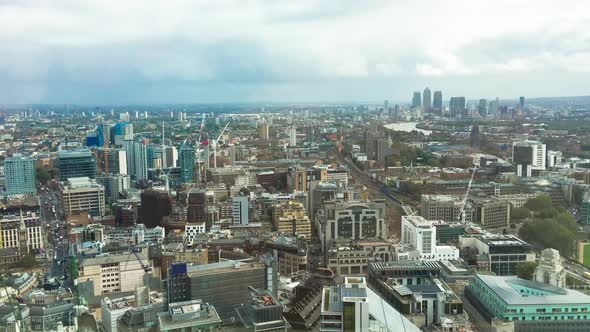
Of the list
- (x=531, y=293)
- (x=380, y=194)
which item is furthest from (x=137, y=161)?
(x=531, y=293)

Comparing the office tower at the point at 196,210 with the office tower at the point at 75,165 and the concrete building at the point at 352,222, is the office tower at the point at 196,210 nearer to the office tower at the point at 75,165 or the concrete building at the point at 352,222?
the concrete building at the point at 352,222

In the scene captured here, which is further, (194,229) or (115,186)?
(115,186)

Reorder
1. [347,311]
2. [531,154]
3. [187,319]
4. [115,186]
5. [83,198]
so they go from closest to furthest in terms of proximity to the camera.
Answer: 1. [347,311]
2. [187,319]
3. [83,198]
4. [115,186]
5. [531,154]

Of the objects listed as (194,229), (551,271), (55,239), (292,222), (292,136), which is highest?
(292,136)

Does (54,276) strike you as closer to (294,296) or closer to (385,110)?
(294,296)

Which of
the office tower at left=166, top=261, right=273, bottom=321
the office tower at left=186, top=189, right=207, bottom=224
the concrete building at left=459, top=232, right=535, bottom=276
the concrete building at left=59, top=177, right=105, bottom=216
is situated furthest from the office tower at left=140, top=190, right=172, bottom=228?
the concrete building at left=459, top=232, right=535, bottom=276

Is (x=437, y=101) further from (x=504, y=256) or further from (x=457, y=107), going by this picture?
(x=504, y=256)
